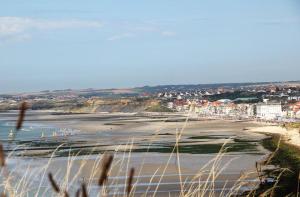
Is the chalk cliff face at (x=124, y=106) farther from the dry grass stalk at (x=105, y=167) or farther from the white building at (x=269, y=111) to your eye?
the dry grass stalk at (x=105, y=167)

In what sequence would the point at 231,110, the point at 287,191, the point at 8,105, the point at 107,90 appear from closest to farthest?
1. the point at 287,191
2. the point at 231,110
3. the point at 8,105
4. the point at 107,90

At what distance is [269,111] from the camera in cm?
6931

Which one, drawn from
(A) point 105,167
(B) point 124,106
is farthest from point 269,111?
(A) point 105,167

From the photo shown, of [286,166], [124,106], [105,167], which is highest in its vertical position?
[105,167]

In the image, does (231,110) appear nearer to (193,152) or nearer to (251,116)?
(251,116)

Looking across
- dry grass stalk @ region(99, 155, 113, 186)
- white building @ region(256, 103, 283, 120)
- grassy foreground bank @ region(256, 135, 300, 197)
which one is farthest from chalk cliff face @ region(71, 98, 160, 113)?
dry grass stalk @ region(99, 155, 113, 186)

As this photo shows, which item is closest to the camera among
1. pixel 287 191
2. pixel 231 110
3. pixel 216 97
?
pixel 287 191

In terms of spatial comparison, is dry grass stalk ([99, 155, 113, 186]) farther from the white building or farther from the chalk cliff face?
the chalk cliff face

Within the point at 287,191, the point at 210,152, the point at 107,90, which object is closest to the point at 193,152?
the point at 210,152

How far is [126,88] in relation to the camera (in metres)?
178

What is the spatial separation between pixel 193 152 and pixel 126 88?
154 m

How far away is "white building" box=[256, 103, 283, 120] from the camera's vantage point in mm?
67438

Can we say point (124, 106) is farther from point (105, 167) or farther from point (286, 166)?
point (105, 167)

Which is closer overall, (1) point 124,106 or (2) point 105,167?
(2) point 105,167
